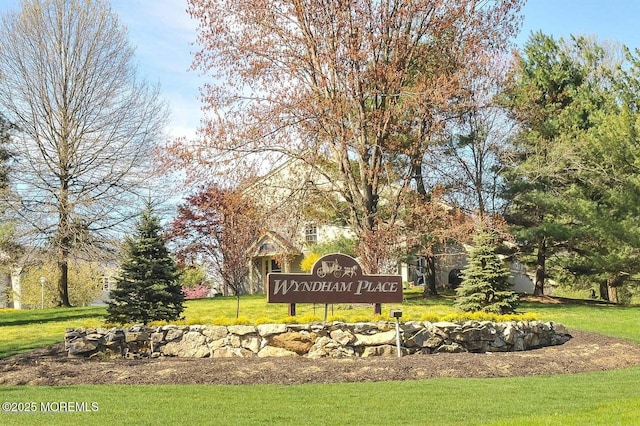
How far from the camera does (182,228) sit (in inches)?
1141

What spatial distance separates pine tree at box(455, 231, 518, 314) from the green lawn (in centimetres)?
522

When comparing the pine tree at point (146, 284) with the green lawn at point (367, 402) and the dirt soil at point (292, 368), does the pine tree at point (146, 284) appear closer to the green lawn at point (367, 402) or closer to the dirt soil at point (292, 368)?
the dirt soil at point (292, 368)

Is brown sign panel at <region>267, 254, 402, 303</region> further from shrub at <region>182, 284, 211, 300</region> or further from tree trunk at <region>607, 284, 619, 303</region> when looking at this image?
shrub at <region>182, 284, 211, 300</region>

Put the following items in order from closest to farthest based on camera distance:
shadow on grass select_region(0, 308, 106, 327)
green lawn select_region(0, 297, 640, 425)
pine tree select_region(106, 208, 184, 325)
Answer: green lawn select_region(0, 297, 640, 425)
pine tree select_region(106, 208, 184, 325)
shadow on grass select_region(0, 308, 106, 327)

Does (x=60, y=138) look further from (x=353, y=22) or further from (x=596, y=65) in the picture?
(x=596, y=65)

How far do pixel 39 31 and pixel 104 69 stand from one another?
2.52m

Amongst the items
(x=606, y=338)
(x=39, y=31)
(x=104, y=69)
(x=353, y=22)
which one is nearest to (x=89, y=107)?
(x=104, y=69)

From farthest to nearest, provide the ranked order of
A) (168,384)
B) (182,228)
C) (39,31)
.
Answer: (182,228) < (39,31) < (168,384)

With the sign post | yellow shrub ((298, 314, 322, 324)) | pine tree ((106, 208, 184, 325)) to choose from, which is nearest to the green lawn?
yellow shrub ((298, 314, 322, 324))

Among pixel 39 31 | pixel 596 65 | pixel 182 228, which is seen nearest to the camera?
pixel 39 31

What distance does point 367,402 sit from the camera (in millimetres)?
7344

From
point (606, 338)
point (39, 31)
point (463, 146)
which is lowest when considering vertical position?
point (606, 338)

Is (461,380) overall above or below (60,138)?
below

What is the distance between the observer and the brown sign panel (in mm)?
12250
